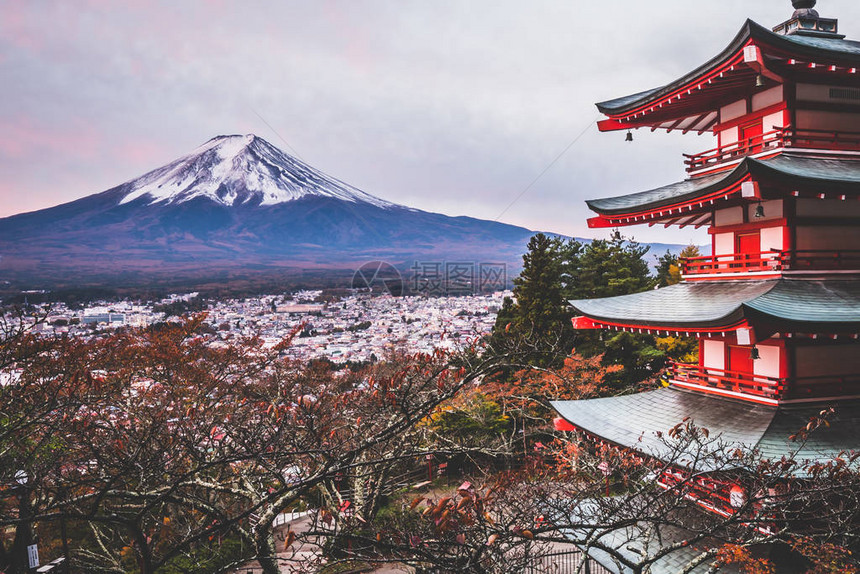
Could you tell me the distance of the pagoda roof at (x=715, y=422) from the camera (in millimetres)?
5730

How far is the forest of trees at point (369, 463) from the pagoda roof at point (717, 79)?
4.60 m

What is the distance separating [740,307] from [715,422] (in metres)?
2.11

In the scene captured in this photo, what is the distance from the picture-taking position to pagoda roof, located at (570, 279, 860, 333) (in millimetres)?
5641

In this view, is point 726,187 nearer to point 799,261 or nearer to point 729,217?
point 729,217

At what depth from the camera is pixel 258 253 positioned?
57688 mm

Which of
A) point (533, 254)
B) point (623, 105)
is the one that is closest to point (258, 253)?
point (533, 254)

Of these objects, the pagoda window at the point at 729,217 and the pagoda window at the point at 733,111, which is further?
the pagoda window at the point at 733,111

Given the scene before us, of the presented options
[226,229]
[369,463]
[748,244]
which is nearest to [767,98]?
[748,244]

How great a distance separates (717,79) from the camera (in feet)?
23.0

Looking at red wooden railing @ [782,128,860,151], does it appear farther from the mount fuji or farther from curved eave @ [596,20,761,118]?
the mount fuji

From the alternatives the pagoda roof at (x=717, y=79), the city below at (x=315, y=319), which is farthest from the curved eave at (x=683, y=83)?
the city below at (x=315, y=319)

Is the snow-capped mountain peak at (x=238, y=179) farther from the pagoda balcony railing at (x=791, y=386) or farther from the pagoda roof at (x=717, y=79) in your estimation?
the pagoda balcony railing at (x=791, y=386)

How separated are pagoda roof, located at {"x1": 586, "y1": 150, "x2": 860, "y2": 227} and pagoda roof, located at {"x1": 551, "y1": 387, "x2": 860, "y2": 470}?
3.05 meters

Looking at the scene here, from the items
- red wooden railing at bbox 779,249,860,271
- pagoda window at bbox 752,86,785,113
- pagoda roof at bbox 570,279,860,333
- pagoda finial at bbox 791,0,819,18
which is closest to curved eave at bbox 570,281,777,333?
pagoda roof at bbox 570,279,860,333
